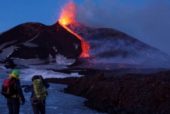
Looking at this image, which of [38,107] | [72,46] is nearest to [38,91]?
[38,107]

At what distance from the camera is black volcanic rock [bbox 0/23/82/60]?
7088 cm

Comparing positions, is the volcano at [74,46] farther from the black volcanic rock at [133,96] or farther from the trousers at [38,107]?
the trousers at [38,107]

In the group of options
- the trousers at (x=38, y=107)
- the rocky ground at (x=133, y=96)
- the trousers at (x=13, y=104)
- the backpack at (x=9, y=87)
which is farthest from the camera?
the rocky ground at (x=133, y=96)

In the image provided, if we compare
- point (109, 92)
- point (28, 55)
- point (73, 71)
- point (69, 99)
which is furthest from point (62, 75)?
point (109, 92)

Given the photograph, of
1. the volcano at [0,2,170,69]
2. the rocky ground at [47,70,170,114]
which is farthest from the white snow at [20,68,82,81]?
the rocky ground at [47,70,170,114]

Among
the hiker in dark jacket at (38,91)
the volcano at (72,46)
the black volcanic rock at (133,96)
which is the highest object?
the volcano at (72,46)

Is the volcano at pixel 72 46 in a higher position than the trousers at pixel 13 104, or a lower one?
higher

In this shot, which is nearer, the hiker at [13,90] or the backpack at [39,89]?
the hiker at [13,90]

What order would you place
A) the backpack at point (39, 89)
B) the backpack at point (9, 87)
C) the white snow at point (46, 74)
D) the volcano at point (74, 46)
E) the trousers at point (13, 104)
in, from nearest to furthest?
the backpack at point (9, 87) < the trousers at point (13, 104) < the backpack at point (39, 89) < the white snow at point (46, 74) < the volcano at point (74, 46)

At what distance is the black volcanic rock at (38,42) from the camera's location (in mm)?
70875

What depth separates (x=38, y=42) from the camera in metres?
75.1

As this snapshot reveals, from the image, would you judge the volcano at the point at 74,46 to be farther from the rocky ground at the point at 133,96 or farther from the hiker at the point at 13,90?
the hiker at the point at 13,90

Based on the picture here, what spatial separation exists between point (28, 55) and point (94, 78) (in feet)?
129

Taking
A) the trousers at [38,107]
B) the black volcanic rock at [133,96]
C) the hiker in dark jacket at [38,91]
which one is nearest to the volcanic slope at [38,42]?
the black volcanic rock at [133,96]
